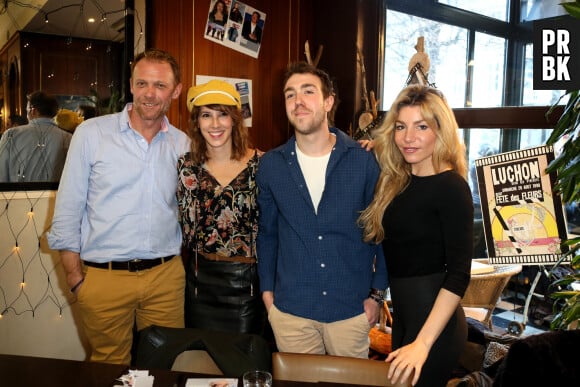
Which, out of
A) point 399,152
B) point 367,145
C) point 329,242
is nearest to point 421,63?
point 367,145

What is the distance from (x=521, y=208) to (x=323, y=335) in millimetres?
1260

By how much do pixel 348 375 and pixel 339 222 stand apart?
0.61 metres

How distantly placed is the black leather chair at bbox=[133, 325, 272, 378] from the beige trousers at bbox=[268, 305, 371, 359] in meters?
0.34

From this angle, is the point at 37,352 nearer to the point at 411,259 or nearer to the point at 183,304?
the point at 183,304

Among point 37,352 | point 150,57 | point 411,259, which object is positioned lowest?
point 37,352

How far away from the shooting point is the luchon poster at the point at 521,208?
2.55m

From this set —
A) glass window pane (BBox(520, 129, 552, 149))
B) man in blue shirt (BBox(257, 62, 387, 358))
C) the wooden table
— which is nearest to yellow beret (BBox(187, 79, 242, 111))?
man in blue shirt (BBox(257, 62, 387, 358))

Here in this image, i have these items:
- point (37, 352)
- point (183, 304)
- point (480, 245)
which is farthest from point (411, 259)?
point (37, 352)

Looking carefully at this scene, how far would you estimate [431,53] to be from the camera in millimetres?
3420

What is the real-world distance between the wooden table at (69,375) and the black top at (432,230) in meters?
0.56

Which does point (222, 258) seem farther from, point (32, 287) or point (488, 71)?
point (488, 71)

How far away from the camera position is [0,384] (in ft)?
4.83

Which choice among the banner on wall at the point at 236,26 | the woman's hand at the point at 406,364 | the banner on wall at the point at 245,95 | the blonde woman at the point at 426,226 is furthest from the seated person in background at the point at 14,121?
the woman's hand at the point at 406,364

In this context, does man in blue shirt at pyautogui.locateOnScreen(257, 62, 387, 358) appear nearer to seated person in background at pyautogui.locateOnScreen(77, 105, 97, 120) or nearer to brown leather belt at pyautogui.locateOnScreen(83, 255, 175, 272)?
brown leather belt at pyautogui.locateOnScreen(83, 255, 175, 272)
